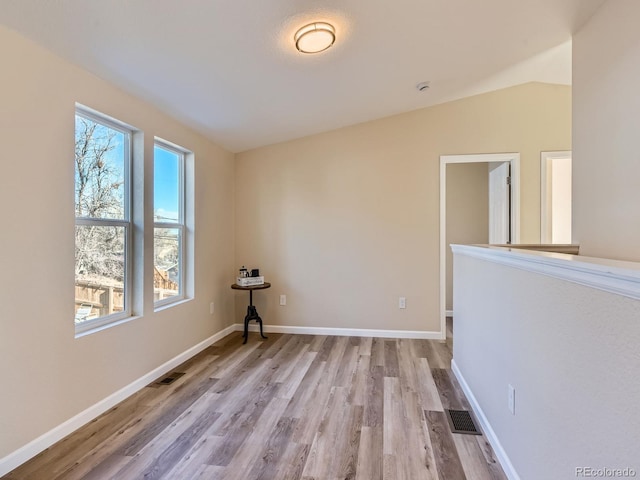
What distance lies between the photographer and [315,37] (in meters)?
2.03

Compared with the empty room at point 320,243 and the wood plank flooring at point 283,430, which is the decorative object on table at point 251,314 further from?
the wood plank flooring at point 283,430

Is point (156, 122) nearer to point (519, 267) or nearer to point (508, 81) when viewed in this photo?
point (519, 267)

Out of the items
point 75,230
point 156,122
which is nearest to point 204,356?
point 75,230

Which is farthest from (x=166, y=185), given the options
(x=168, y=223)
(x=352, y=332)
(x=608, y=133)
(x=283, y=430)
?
(x=608, y=133)

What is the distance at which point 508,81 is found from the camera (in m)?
3.42

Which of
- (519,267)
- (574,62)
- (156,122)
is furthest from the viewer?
(156,122)

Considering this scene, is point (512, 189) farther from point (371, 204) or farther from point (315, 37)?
point (315, 37)

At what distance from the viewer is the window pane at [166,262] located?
2.88m

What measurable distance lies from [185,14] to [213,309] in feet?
9.47

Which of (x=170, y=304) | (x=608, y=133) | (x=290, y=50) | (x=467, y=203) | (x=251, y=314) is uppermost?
(x=290, y=50)

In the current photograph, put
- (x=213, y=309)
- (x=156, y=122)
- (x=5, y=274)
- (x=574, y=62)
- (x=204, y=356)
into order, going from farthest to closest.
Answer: (x=213, y=309), (x=204, y=356), (x=156, y=122), (x=574, y=62), (x=5, y=274)

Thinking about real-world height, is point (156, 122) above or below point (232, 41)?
below

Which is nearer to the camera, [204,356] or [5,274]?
[5,274]

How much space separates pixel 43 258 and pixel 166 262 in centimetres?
125
